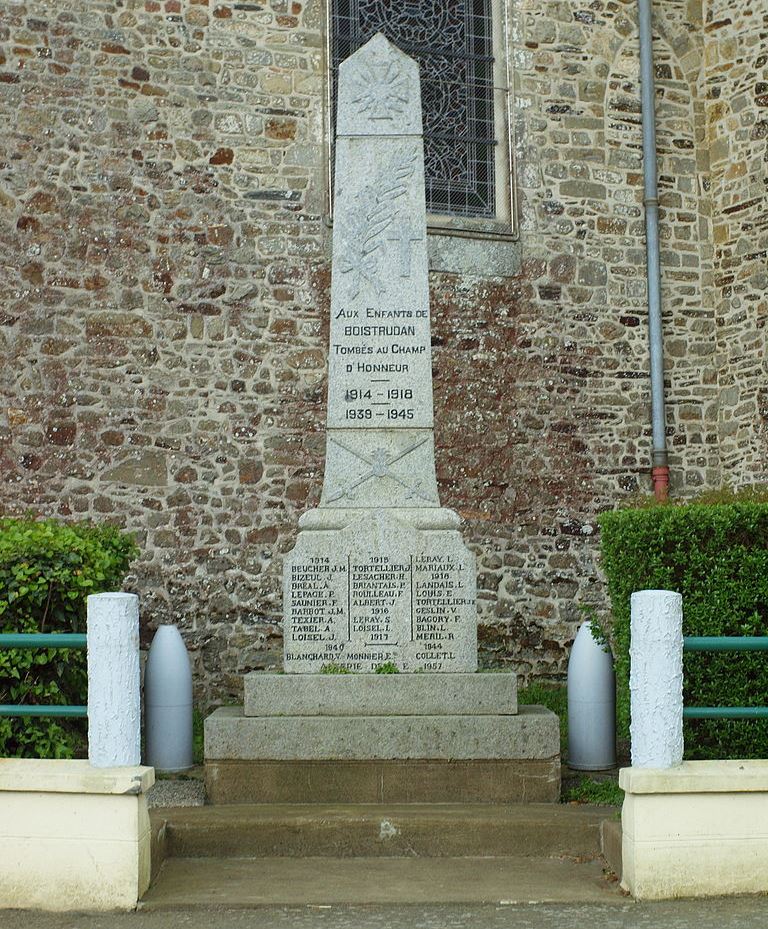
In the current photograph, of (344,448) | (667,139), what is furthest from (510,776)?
(667,139)

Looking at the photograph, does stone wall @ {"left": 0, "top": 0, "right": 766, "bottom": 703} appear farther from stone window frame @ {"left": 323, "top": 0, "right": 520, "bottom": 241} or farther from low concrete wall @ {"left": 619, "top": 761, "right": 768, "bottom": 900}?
low concrete wall @ {"left": 619, "top": 761, "right": 768, "bottom": 900}

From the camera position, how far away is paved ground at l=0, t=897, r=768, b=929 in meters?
4.66

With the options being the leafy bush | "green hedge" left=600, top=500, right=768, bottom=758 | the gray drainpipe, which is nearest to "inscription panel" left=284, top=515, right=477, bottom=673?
the leafy bush

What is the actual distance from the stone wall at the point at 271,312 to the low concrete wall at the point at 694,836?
6376 millimetres

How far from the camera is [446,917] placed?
15.7 feet

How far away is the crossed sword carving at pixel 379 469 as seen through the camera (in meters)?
6.89

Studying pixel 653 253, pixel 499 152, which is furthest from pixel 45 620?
pixel 653 253

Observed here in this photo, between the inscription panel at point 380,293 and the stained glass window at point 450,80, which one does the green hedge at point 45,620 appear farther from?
the stained glass window at point 450,80

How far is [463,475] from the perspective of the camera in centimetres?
1165

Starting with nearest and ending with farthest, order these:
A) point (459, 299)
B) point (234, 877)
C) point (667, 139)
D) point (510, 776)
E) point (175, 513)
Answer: point (234, 877)
point (510, 776)
point (175, 513)
point (459, 299)
point (667, 139)

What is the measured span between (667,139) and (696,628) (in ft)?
24.4

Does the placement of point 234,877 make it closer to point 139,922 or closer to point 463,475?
point 139,922

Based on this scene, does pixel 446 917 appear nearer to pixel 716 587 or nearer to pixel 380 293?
pixel 716 587

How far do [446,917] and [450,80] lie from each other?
9.22 m
